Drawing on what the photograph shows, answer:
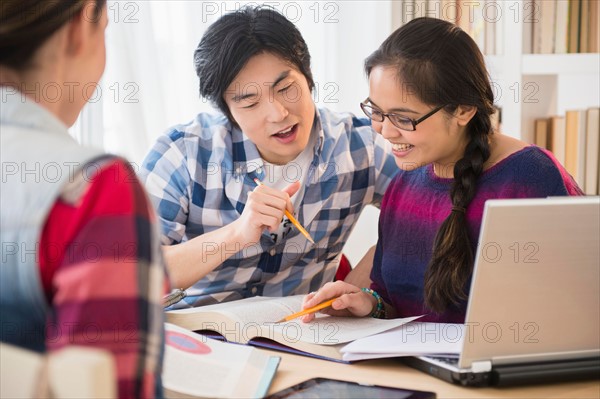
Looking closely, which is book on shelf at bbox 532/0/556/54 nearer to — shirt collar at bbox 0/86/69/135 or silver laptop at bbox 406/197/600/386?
silver laptop at bbox 406/197/600/386

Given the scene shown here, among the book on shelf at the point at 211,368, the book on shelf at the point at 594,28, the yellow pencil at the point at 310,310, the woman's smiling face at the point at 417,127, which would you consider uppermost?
the book on shelf at the point at 594,28

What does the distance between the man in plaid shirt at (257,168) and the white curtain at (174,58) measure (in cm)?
57

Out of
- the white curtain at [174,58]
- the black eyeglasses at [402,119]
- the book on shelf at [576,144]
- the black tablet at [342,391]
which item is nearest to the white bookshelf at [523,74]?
the book on shelf at [576,144]

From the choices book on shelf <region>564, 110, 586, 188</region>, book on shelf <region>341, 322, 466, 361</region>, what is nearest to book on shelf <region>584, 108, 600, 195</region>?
book on shelf <region>564, 110, 586, 188</region>

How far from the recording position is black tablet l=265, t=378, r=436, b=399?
A: 1054mm

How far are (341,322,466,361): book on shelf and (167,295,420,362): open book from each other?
3 centimetres

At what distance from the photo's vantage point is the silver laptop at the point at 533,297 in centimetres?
104

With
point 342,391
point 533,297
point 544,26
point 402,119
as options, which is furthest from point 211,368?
point 544,26

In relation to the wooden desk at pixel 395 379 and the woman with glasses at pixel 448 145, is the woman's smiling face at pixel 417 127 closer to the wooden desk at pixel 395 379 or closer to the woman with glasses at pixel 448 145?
the woman with glasses at pixel 448 145

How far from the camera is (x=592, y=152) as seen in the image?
2.39 m

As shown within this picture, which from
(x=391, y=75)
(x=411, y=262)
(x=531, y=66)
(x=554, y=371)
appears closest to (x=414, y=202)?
(x=411, y=262)

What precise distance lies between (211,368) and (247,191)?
0.76 meters

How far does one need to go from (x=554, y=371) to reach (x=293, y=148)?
34.5 inches

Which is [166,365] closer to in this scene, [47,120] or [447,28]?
[47,120]
